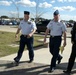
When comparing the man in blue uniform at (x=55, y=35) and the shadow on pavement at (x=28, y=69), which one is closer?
the shadow on pavement at (x=28, y=69)

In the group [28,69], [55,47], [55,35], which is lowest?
[28,69]

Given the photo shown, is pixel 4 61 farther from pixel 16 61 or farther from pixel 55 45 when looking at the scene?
pixel 55 45

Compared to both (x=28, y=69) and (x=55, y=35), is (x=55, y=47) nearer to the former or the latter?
(x=55, y=35)

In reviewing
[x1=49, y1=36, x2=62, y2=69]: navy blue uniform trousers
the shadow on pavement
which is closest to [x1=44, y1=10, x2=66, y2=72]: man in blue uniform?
[x1=49, y1=36, x2=62, y2=69]: navy blue uniform trousers

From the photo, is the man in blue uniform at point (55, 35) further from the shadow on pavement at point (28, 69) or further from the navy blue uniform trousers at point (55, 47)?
the shadow on pavement at point (28, 69)

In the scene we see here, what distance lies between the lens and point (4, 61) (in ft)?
28.9

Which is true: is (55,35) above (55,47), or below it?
above

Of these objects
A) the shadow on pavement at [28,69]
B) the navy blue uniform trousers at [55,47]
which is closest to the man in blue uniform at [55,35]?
the navy blue uniform trousers at [55,47]

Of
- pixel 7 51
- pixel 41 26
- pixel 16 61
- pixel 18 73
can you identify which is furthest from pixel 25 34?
pixel 41 26

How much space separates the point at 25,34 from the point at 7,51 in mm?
3337

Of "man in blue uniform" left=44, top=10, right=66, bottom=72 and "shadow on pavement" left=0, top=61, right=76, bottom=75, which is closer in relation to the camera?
"shadow on pavement" left=0, top=61, right=76, bottom=75

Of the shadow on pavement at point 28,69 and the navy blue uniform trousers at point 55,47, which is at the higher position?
the navy blue uniform trousers at point 55,47

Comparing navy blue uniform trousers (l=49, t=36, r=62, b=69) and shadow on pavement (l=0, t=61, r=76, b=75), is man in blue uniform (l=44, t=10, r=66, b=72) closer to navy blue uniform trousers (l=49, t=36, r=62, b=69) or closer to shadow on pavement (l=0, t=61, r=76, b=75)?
navy blue uniform trousers (l=49, t=36, r=62, b=69)

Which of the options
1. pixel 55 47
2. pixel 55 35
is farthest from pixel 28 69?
pixel 55 35
